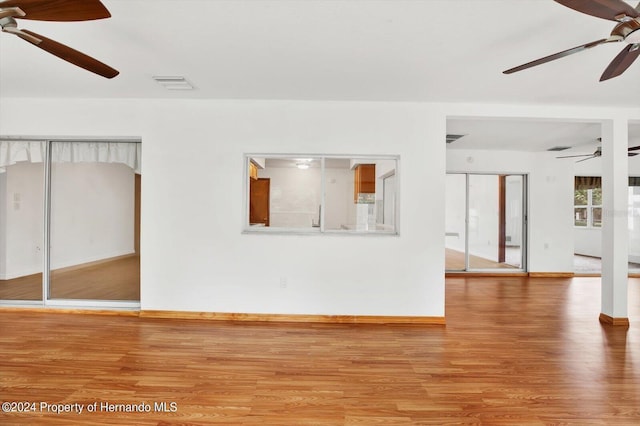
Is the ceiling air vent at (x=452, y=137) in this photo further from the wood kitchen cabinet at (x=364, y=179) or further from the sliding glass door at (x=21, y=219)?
the sliding glass door at (x=21, y=219)

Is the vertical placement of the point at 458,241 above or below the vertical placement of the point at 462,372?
above

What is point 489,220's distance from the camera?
7.61 metres

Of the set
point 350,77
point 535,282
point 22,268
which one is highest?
point 350,77

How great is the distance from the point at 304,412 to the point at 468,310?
316 centimetres

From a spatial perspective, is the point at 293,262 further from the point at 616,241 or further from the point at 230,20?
the point at 616,241

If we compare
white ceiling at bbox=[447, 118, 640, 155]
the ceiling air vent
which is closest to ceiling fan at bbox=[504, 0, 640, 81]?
white ceiling at bbox=[447, 118, 640, 155]

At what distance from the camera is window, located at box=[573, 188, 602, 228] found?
29.1ft

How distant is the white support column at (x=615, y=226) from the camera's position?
4020 millimetres

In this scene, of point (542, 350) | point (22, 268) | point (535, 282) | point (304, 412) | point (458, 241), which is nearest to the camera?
point (304, 412)

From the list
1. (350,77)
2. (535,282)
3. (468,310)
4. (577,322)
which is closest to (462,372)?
(468,310)

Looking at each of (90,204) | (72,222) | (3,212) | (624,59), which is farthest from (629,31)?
(3,212)

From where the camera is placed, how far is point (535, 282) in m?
6.54

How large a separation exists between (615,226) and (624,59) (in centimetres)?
256

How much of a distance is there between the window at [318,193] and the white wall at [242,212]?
0.13 meters
